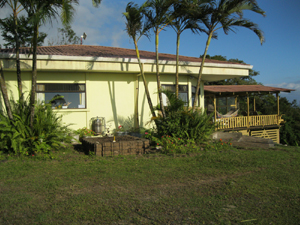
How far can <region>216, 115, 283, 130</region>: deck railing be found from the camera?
16.5 meters

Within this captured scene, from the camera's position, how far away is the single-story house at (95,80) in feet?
31.2

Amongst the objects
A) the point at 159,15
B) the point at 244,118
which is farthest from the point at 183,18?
the point at 244,118

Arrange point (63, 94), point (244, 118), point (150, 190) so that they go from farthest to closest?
point (244, 118) < point (63, 94) < point (150, 190)

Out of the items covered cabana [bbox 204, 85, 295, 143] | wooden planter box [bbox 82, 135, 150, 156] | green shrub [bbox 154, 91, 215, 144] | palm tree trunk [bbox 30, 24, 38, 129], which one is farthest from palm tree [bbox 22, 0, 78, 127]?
covered cabana [bbox 204, 85, 295, 143]

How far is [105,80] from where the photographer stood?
10805 mm

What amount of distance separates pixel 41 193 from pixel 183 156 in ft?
13.8

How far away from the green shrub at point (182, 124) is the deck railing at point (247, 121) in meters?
7.45

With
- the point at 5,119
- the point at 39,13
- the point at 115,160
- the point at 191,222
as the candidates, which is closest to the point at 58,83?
the point at 5,119

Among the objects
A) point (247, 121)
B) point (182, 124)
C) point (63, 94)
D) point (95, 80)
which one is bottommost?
point (247, 121)

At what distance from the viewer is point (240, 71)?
12.4 metres

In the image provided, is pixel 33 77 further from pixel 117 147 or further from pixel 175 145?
pixel 175 145

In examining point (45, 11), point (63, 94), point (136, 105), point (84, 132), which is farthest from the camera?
point (136, 105)

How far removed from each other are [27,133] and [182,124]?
4692 millimetres

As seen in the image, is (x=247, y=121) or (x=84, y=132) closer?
(x=84, y=132)
